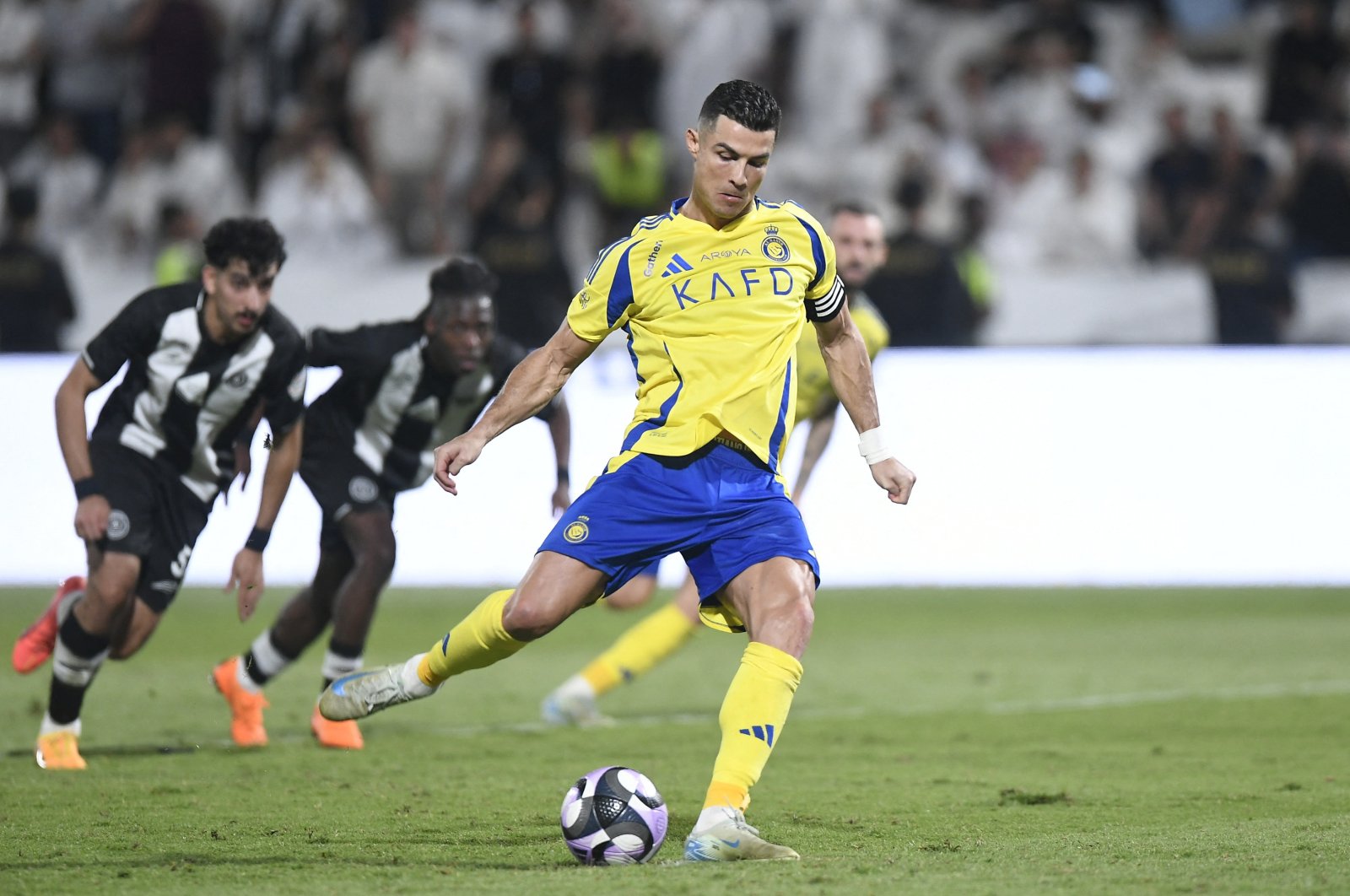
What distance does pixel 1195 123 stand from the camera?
17.5 metres

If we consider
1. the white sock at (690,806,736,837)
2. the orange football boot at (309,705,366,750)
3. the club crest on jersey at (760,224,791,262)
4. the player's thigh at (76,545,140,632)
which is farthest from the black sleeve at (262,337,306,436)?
the white sock at (690,806,736,837)

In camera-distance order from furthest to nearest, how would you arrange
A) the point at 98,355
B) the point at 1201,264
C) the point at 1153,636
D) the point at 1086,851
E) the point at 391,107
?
the point at 391,107
the point at 1201,264
the point at 1153,636
the point at 98,355
the point at 1086,851

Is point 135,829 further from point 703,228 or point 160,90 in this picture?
point 160,90

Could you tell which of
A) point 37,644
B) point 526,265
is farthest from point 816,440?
point 526,265

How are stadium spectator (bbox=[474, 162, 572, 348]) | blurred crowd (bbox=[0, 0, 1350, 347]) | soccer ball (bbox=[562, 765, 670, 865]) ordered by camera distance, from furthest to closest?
blurred crowd (bbox=[0, 0, 1350, 347])
stadium spectator (bbox=[474, 162, 572, 348])
soccer ball (bbox=[562, 765, 670, 865])

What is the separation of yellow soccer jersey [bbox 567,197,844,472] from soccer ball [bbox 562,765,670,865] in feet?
3.16

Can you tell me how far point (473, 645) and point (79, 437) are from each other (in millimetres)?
2222

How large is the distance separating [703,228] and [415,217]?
38.2ft

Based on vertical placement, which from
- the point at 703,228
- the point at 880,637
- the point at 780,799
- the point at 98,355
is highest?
the point at 703,228

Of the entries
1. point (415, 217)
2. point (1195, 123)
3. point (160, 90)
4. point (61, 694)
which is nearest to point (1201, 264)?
point (1195, 123)

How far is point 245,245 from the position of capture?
695cm

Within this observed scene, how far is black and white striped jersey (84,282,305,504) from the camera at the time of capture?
722 cm

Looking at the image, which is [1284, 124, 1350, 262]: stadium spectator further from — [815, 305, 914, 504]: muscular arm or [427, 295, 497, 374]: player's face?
[815, 305, 914, 504]: muscular arm

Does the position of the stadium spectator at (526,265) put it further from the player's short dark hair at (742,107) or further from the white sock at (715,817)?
the white sock at (715,817)
